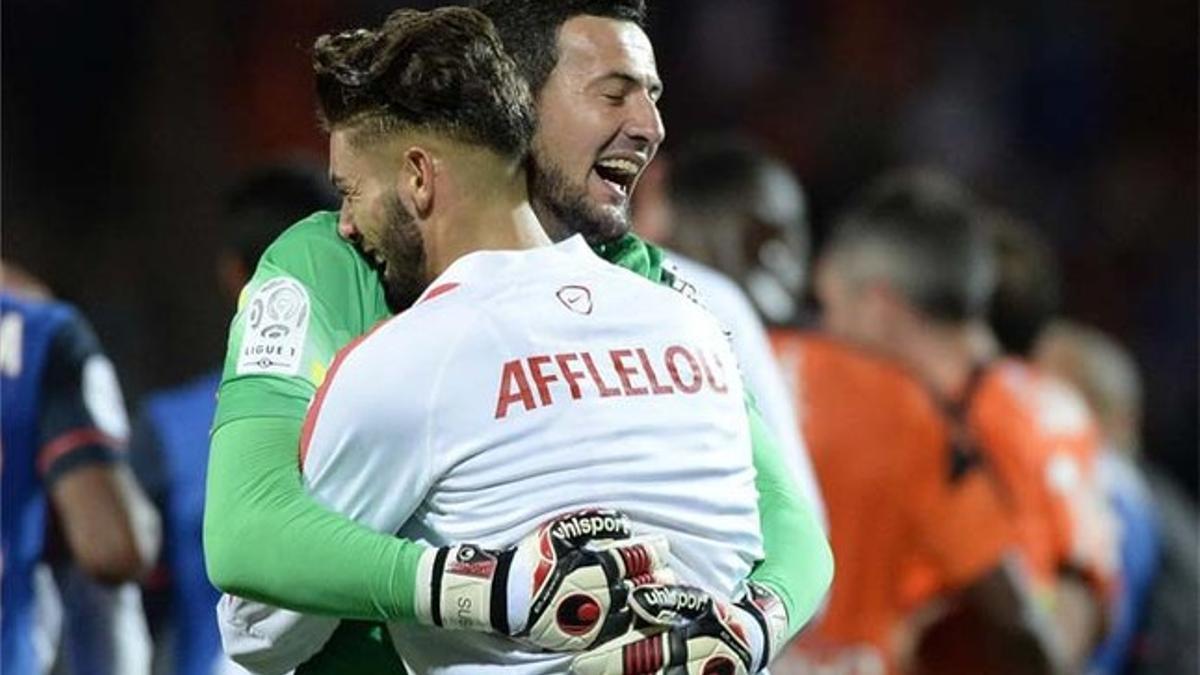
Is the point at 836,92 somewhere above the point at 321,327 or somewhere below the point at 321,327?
below

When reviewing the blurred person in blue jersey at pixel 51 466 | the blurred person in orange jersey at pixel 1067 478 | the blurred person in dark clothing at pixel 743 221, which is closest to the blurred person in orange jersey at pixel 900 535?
the blurred person in dark clothing at pixel 743 221

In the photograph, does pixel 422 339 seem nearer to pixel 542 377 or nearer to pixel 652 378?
pixel 542 377

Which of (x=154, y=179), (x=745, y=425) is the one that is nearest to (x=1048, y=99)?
(x=154, y=179)

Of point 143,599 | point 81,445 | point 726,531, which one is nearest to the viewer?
point 726,531

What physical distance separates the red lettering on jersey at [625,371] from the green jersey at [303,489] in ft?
0.99

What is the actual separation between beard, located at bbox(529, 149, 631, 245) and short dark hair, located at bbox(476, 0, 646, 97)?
0.39 ft

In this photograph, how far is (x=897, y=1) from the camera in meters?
13.7

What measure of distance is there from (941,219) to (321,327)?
344 cm

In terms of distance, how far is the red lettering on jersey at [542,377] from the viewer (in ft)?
9.12

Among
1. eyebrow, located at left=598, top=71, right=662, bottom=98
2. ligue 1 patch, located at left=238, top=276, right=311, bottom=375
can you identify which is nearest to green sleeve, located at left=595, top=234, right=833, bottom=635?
eyebrow, located at left=598, top=71, right=662, bottom=98

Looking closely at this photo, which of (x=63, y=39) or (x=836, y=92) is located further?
(x=836, y=92)

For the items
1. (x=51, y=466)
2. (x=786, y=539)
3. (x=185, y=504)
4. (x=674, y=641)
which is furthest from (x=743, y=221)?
(x=674, y=641)

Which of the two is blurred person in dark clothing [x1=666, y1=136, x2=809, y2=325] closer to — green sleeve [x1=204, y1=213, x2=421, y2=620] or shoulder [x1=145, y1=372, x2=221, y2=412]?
shoulder [x1=145, y1=372, x2=221, y2=412]

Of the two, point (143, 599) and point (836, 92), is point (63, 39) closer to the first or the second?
point (836, 92)
